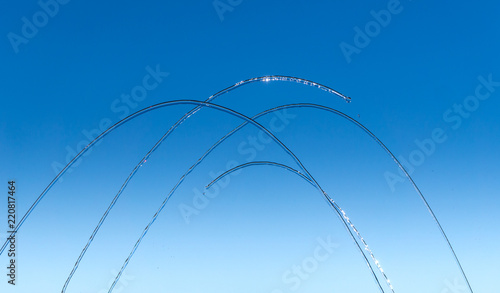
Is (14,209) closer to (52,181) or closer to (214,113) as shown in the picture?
(52,181)

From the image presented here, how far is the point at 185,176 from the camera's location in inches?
442

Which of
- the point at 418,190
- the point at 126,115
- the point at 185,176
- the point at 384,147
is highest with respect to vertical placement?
the point at 126,115

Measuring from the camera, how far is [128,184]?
1113 centimetres

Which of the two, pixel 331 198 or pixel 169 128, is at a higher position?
pixel 169 128

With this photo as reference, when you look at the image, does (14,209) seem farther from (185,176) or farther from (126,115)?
(185,176)

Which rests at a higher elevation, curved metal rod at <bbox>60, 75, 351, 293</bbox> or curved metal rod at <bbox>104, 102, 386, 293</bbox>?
curved metal rod at <bbox>60, 75, 351, 293</bbox>

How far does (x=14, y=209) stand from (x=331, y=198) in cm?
787

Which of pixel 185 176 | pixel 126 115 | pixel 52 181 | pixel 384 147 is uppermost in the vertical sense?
pixel 126 115

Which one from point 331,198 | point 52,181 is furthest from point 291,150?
point 52,181

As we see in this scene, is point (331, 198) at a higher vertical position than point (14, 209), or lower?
lower

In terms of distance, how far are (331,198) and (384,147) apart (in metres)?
1.93

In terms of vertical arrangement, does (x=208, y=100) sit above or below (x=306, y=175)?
above

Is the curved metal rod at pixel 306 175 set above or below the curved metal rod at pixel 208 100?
below

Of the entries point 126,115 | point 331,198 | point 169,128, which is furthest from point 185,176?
point 331,198
